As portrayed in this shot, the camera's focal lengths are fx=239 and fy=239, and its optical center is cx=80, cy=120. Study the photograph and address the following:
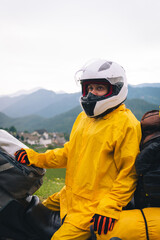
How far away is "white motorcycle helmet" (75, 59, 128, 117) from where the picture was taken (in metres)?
2.63

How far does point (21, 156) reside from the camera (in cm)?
278

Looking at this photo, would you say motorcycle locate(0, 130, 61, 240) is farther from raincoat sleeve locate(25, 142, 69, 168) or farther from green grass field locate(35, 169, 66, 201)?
green grass field locate(35, 169, 66, 201)

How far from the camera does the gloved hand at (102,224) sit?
2227mm

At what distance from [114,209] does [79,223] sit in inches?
16.3

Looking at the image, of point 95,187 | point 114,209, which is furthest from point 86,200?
point 114,209

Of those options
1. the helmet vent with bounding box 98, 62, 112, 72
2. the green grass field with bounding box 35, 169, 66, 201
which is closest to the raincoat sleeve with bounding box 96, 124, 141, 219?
the helmet vent with bounding box 98, 62, 112, 72

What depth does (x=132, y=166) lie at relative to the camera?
2348 millimetres

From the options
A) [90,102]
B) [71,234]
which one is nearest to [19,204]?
[71,234]

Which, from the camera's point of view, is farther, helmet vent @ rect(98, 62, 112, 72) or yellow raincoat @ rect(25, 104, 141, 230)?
helmet vent @ rect(98, 62, 112, 72)

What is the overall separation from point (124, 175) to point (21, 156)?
1200 mm

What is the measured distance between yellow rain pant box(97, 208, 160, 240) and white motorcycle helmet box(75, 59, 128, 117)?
1.12 meters

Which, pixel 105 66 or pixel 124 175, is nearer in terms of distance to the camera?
pixel 124 175

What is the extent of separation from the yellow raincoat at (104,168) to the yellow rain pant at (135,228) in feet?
0.32

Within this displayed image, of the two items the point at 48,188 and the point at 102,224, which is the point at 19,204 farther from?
the point at 48,188
